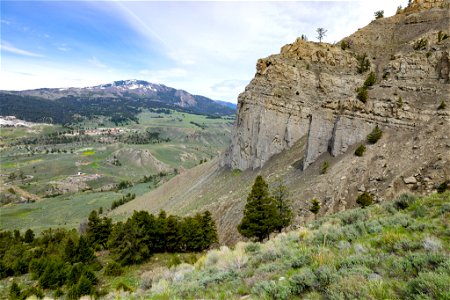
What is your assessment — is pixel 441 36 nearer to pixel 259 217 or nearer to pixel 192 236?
pixel 259 217

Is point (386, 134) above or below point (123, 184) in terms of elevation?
above

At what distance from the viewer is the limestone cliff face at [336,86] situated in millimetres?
38781

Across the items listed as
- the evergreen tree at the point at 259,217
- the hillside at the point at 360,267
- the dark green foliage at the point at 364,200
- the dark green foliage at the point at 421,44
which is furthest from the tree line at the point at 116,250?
the dark green foliage at the point at 421,44

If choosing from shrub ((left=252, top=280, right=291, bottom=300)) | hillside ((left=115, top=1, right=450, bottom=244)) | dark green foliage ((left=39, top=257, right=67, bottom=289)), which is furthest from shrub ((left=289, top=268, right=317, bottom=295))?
dark green foliage ((left=39, top=257, right=67, bottom=289))

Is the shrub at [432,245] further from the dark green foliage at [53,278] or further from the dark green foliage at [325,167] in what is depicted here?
the dark green foliage at [325,167]

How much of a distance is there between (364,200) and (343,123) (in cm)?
1441

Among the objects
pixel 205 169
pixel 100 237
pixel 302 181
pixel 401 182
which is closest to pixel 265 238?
pixel 302 181

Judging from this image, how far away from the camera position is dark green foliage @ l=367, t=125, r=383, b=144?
35.4 m

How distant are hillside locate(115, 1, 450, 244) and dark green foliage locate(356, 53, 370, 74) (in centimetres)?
58

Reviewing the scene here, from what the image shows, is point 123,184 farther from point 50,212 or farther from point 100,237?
point 100,237

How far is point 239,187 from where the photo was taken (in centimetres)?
5250

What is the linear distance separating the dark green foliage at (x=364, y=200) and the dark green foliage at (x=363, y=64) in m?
32.9

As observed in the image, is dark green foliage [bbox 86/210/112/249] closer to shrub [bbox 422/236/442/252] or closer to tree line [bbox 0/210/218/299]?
tree line [bbox 0/210/218/299]

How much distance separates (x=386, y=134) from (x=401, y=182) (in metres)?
8.51
